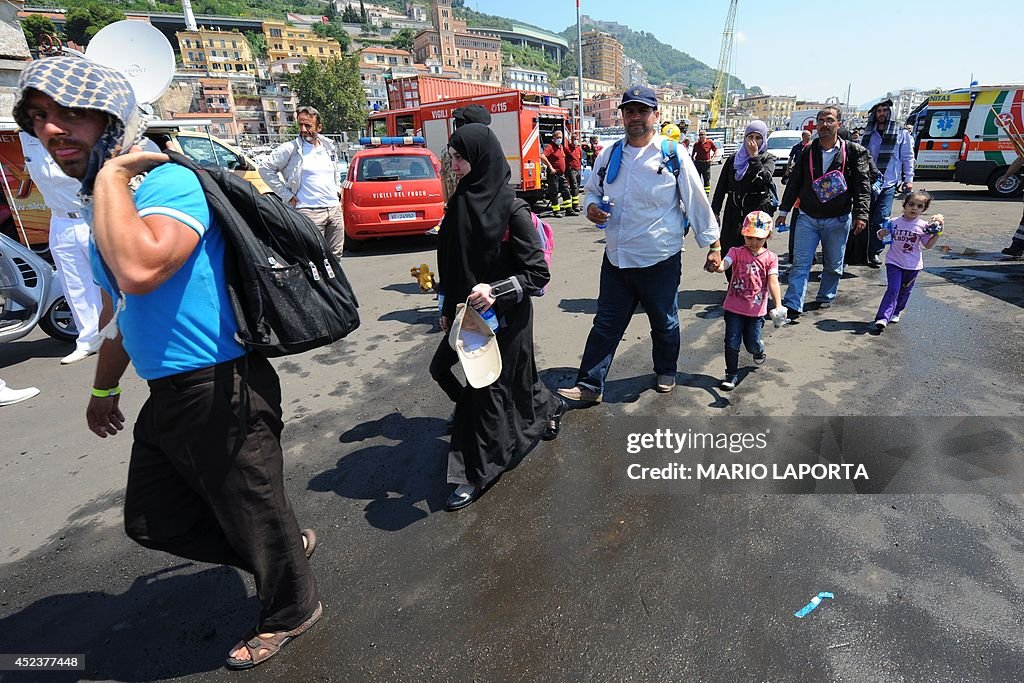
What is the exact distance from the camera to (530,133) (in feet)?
42.2

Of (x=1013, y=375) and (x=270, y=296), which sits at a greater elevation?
(x=270, y=296)

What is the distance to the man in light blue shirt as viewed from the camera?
22.0 feet

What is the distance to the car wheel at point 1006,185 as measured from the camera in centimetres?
1352

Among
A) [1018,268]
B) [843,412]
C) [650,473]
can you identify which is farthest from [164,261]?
[1018,268]

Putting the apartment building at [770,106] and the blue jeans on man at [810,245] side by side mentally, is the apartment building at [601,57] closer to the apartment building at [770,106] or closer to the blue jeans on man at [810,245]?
the apartment building at [770,106]

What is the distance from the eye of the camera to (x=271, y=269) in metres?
1.67

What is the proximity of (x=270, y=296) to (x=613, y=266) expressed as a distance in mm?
2553

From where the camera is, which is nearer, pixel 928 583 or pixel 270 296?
pixel 270 296

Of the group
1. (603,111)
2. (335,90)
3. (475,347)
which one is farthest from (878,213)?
(603,111)

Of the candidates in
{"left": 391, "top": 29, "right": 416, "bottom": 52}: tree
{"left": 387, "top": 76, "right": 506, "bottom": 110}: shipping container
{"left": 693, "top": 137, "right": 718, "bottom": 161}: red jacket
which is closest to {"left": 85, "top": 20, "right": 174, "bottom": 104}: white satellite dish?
{"left": 693, "top": 137, "right": 718, "bottom": 161}: red jacket

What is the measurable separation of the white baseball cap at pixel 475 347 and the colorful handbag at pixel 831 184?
418 cm

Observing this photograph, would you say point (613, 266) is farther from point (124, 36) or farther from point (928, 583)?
point (124, 36)

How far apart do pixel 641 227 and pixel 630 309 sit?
589 mm

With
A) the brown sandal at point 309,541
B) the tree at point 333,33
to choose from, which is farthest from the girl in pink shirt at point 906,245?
the tree at point 333,33
